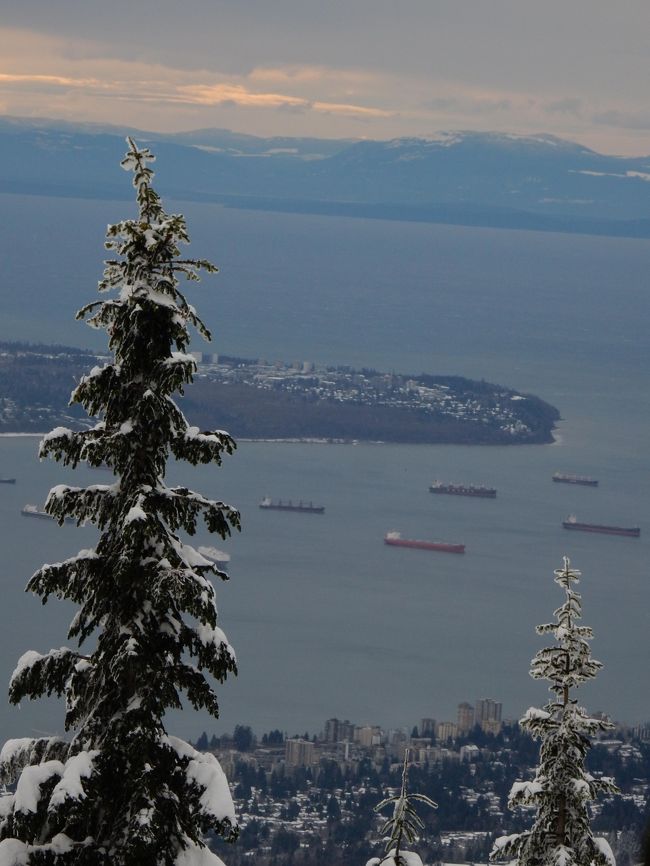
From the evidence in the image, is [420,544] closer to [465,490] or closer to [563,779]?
[465,490]

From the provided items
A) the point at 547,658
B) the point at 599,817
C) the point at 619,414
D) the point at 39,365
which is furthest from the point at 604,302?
the point at 547,658

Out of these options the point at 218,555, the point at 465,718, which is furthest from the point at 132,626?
the point at 218,555

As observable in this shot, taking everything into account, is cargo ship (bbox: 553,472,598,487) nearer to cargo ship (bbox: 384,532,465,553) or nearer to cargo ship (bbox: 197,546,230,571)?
cargo ship (bbox: 384,532,465,553)

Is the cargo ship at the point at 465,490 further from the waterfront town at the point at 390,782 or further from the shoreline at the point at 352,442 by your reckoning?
the waterfront town at the point at 390,782

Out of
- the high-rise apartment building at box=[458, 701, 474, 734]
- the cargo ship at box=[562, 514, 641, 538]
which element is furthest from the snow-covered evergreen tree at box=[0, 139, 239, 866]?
the cargo ship at box=[562, 514, 641, 538]

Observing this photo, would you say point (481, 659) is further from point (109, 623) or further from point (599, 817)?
point (109, 623)

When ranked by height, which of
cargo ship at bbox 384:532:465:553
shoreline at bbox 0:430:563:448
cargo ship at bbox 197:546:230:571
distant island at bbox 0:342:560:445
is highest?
distant island at bbox 0:342:560:445
